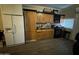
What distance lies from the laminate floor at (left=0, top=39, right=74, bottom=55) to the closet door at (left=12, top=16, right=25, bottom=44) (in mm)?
112

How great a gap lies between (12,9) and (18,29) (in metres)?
0.37

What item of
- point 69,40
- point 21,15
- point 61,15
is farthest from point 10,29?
point 69,40

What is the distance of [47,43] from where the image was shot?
1.65 m

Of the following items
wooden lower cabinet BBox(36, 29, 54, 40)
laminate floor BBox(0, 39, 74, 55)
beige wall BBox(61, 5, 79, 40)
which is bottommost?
laminate floor BBox(0, 39, 74, 55)

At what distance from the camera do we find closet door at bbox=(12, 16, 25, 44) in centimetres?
157

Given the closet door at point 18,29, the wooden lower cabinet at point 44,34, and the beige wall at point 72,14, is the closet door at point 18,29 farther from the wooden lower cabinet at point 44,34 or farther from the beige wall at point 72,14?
the beige wall at point 72,14

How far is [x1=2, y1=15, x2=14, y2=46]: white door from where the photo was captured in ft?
4.94

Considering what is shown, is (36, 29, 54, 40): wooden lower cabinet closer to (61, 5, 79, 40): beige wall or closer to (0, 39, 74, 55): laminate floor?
(0, 39, 74, 55): laminate floor

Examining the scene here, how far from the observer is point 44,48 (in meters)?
1.65

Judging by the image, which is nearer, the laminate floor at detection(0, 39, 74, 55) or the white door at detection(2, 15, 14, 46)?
the white door at detection(2, 15, 14, 46)

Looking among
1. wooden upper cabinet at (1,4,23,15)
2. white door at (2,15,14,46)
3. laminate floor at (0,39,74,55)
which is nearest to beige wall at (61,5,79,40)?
laminate floor at (0,39,74,55)

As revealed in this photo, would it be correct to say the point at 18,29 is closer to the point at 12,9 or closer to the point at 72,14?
the point at 12,9

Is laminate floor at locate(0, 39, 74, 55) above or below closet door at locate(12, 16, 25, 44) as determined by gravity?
below
